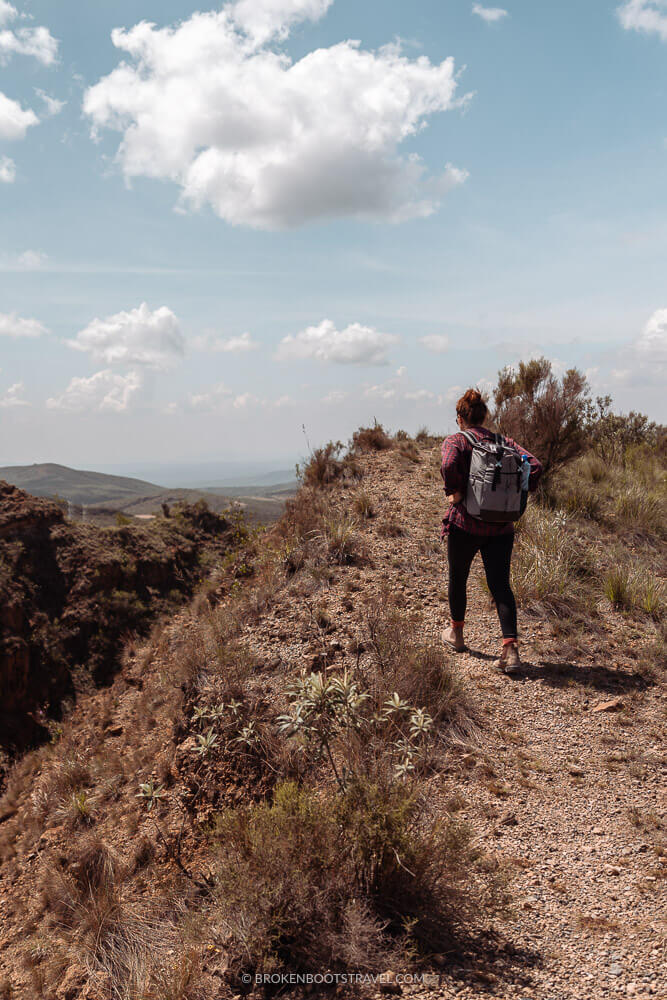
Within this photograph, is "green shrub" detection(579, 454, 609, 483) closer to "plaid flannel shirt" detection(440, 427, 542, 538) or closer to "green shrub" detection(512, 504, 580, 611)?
"green shrub" detection(512, 504, 580, 611)

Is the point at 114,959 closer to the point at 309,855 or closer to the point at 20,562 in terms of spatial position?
→ the point at 309,855

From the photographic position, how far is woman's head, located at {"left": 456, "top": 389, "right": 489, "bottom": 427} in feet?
13.3

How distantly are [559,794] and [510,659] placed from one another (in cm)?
111

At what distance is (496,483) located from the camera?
3723 mm

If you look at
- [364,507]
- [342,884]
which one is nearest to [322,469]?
[364,507]

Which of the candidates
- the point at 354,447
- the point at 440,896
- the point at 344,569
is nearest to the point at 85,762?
the point at 344,569

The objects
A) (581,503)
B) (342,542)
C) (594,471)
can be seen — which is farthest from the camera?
(594,471)

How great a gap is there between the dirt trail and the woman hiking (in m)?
0.42

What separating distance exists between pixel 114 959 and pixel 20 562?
554 centimetres

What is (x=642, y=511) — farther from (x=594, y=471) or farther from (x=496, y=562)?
(x=496, y=562)

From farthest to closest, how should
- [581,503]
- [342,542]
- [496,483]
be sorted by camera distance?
[581,503] → [342,542] → [496,483]

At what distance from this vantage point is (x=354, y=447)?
30.0ft

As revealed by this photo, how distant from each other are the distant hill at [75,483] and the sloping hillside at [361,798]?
61.4 m

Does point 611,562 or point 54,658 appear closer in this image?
point 611,562
